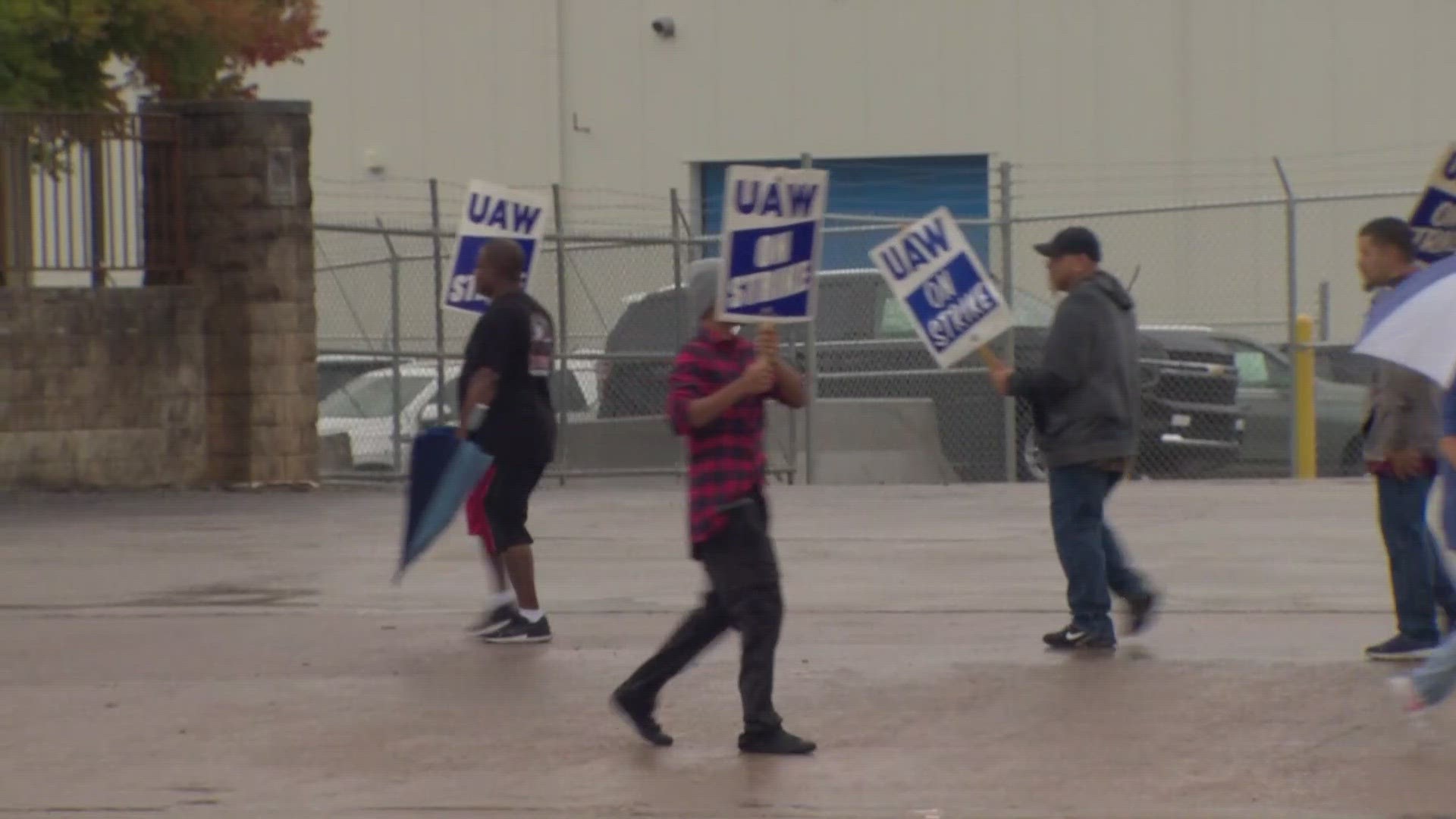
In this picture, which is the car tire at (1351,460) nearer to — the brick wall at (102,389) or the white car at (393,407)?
the white car at (393,407)

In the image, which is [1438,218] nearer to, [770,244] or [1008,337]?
[770,244]

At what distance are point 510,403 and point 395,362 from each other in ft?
31.1

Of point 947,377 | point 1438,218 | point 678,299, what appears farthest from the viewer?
point 947,377

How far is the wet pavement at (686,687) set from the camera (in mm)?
7352

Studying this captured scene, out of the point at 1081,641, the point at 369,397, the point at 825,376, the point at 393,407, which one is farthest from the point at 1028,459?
the point at 1081,641

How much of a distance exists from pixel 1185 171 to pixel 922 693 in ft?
73.3

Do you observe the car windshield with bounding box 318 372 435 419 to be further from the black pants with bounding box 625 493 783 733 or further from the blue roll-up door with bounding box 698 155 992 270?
the black pants with bounding box 625 493 783 733

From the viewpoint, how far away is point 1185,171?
3034 centimetres

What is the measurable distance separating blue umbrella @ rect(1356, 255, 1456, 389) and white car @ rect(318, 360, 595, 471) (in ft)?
40.5

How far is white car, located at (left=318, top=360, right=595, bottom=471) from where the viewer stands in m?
20.1

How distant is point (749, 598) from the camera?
7652 mm

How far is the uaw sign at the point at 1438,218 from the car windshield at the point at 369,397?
11509 mm

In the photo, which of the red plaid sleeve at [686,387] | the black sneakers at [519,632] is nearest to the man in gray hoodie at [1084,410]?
the red plaid sleeve at [686,387]

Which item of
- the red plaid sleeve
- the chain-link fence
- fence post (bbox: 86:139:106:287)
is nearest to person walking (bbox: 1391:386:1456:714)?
the red plaid sleeve
